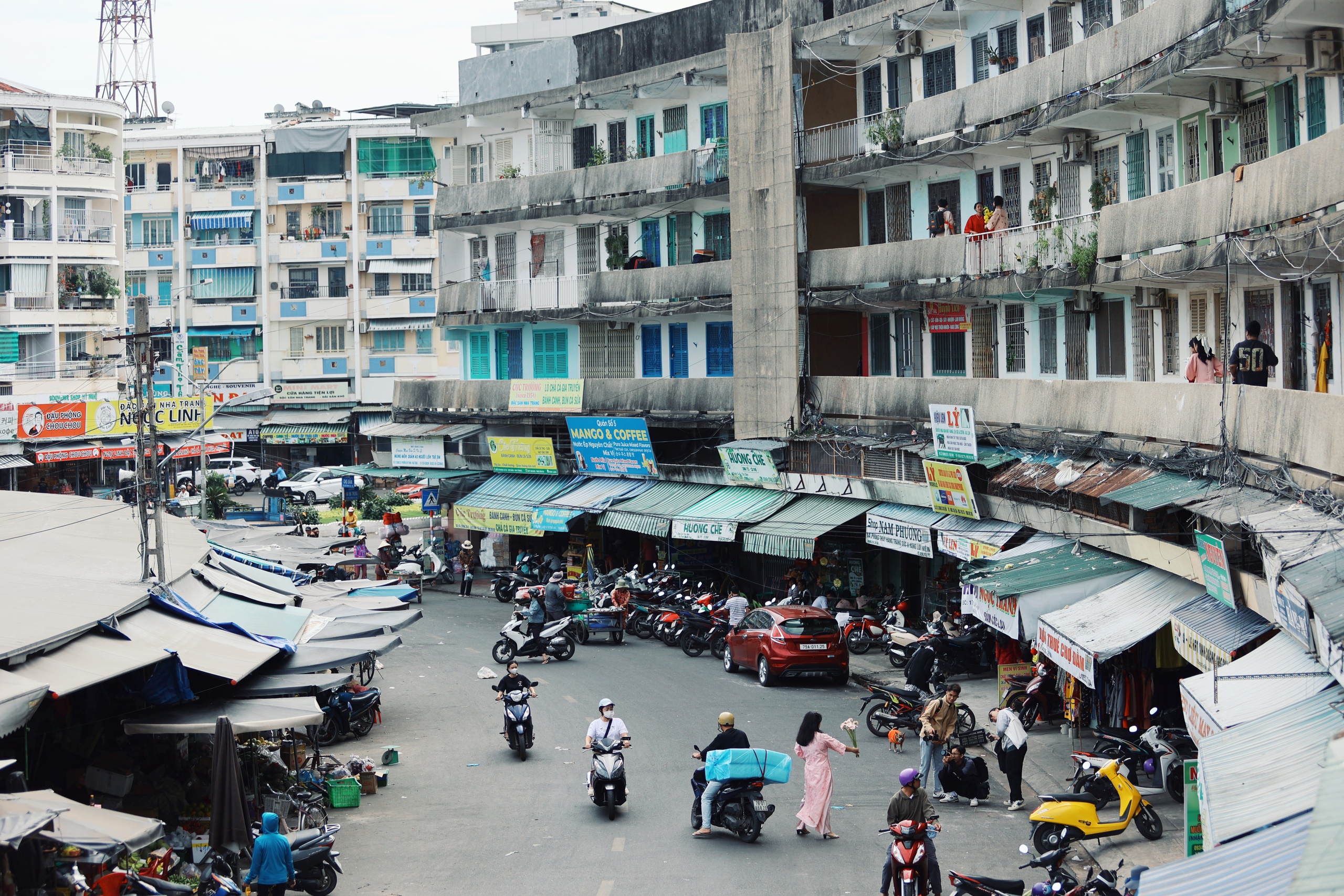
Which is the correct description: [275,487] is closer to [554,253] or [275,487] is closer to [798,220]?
[554,253]

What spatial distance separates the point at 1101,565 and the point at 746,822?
8.09m

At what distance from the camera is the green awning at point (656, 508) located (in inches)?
1277

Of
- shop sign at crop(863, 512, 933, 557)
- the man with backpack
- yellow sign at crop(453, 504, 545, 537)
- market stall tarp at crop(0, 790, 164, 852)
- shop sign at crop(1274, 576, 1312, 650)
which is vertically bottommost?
the man with backpack

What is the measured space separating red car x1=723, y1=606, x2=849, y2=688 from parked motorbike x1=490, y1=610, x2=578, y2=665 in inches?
164

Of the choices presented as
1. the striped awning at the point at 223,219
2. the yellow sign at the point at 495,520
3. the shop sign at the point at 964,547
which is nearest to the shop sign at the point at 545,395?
the yellow sign at the point at 495,520

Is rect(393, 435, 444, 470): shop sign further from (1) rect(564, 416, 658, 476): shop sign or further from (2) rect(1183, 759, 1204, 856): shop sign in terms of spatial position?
(2) rect(1183, 759, 1204, 856): shop sign

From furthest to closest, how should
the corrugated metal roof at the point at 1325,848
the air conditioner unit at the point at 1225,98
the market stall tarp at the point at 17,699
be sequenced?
the air conditioner unit at the point at 1225,98 → the market stall tarp at the point at 17,699 → the corrugated metal roof at the point at 1325,848

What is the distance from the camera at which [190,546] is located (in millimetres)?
25141

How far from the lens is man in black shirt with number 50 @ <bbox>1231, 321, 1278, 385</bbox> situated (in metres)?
16.8

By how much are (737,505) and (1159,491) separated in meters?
14.2

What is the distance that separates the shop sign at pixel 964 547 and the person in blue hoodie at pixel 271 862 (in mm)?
13471

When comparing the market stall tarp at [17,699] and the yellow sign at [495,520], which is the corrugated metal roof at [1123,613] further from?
the yellow sign at [495,520]

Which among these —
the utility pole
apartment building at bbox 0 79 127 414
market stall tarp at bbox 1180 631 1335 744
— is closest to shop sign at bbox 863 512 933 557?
market stall tarp at bbox 1180 631 1335 744

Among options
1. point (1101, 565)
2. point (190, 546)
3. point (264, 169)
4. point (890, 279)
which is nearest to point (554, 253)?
point (890, 279)
